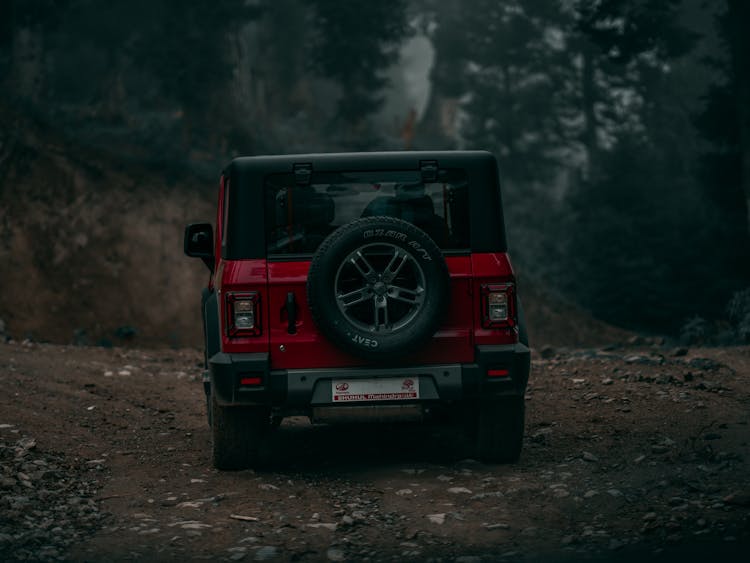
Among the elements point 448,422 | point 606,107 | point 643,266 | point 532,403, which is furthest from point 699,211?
point 448,422

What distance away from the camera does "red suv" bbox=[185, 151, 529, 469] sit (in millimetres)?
6777

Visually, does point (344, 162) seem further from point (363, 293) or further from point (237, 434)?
point (237, 434)

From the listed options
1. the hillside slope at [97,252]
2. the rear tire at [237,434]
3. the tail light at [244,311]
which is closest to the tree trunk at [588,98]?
the hillside slope at [97,252]

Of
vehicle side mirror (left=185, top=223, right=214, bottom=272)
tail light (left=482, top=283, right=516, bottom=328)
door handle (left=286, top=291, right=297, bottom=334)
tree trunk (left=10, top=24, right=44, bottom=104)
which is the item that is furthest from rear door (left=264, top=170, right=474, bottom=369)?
tree trunk (left=10, top=24, right=44, bottom=104)

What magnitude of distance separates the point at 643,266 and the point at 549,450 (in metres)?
20.6

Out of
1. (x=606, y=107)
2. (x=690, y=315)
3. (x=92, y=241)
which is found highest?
(x=606, y=107)

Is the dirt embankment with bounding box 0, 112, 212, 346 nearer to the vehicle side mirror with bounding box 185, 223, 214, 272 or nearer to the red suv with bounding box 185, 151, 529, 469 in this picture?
the vehicle side mirror with bounding box 185, 223, 214, 272

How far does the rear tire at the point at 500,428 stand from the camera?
7.52 meters

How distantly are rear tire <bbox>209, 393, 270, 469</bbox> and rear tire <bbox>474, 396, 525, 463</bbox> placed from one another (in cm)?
168

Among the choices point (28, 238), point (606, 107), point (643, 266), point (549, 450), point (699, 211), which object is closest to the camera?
point (549, 450)

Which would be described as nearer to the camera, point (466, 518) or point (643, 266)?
point (466, 518)

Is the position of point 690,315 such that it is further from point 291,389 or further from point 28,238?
point 291,389

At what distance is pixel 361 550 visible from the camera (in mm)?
5582

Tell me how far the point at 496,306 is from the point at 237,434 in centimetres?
221
